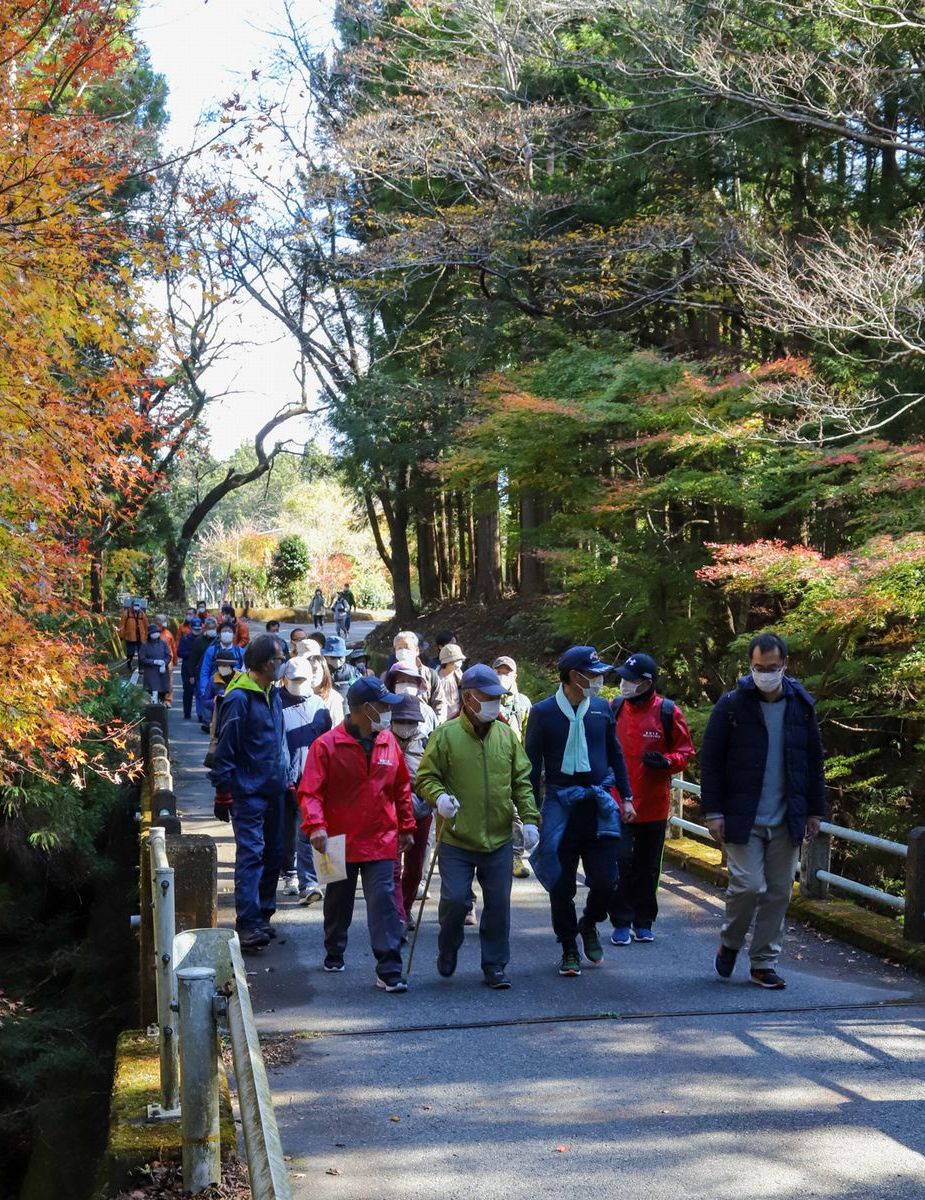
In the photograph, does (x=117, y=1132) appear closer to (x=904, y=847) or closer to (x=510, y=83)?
(x=904, y=847)

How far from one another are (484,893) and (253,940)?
6.46ft

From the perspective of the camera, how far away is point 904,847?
29.4 ft

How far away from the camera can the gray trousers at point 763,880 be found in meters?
8.01

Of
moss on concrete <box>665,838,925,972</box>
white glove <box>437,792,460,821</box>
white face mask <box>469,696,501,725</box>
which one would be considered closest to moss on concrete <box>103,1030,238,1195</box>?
white glove <box>437,792,460,821</box>

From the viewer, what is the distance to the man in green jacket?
315 inches

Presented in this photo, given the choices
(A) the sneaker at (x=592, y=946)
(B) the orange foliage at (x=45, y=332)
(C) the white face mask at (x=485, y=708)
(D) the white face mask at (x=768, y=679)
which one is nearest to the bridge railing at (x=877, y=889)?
(D) the white face mask at (x=768, y=679)

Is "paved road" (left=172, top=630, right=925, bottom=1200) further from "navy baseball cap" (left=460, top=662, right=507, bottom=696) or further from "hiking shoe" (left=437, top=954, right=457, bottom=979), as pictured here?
"navy baseball cap" (left=460, top=662, right=507, bottom=696)

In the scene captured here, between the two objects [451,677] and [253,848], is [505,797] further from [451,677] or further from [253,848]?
[451,677]

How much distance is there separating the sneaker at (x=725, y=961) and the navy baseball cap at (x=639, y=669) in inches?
78.7

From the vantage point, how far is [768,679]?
25.9 ft

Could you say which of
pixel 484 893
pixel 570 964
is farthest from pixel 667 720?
pixel 484 893

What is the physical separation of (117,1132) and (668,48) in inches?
693

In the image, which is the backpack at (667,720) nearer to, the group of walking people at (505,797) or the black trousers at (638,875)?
the group of walking people at (505,797)

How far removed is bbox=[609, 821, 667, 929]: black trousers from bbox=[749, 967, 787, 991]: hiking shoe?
4.28 feet
